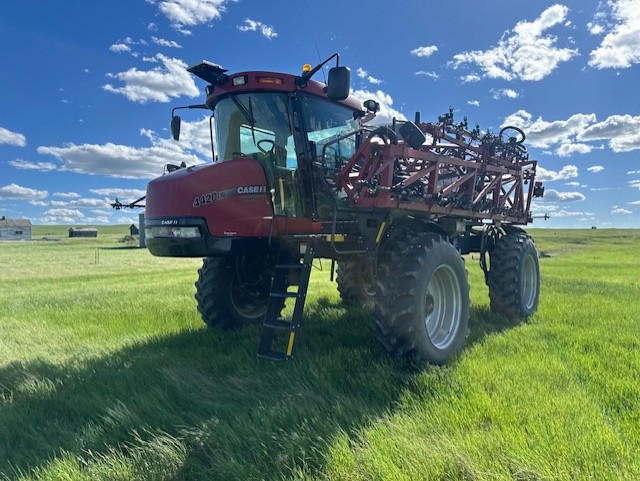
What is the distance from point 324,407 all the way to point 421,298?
5.19 feet

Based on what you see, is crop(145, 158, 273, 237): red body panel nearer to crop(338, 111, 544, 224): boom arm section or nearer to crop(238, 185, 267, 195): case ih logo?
crop(238, 185, 267, 195): case ih logo

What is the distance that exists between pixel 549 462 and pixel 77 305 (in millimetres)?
8904

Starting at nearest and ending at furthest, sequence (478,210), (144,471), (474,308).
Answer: (144,471) < (478,210) < (474,308)

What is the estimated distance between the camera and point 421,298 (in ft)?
15.0

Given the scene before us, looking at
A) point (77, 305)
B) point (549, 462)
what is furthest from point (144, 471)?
point (77, 305)

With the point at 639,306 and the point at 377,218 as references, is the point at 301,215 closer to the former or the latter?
the point at 377,218

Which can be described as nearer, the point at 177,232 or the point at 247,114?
the point at 177,232

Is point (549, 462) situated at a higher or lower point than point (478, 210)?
lower

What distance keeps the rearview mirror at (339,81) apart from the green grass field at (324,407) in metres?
2.60

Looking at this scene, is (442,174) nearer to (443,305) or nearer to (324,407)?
(443,305)

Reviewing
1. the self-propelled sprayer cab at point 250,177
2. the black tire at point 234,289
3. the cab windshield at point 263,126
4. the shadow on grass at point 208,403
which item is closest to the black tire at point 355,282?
the black tire at point 234,289

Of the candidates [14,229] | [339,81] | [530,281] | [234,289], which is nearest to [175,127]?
[234,289]

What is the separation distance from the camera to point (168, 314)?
25.8 feet

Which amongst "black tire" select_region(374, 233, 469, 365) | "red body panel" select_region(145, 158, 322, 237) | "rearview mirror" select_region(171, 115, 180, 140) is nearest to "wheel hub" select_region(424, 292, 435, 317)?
"black tire" select_region(374, 233, 469, 365)
